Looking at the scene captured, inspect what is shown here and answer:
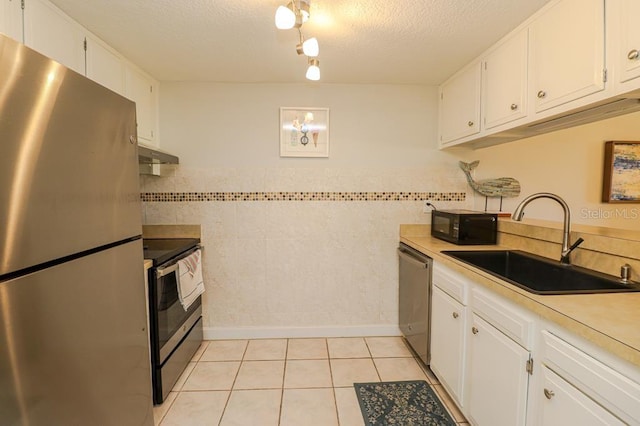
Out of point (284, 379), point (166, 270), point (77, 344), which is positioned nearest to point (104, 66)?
point (166, 270)

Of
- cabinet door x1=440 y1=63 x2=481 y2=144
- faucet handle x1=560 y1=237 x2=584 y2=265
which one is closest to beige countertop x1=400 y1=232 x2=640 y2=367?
faucet handle x1=560 y1=237 x2=584 y2=265

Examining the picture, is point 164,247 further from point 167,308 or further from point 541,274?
point 541,274

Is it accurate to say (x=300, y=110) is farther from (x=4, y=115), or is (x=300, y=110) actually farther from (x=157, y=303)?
(x=4, y=115)

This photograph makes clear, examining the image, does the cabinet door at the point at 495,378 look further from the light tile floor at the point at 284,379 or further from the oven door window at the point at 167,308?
the oven door window at the point at 167,308

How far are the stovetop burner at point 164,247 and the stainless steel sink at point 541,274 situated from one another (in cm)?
185

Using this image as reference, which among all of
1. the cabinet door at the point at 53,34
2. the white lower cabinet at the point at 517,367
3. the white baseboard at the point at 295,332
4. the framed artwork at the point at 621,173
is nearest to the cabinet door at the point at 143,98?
the cabinet door at the point at 53,34

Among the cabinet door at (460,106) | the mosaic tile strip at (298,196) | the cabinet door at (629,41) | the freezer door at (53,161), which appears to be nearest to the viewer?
the freezer door at (53,161)

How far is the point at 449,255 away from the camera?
6.26 feet

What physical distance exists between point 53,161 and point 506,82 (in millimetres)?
2209

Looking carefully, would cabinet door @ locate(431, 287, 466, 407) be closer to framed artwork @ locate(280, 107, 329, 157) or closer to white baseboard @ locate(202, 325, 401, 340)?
white baseboard @ locate(202, 325, 401, 340)

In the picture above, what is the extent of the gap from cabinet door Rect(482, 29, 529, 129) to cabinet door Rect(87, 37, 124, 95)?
8.19ft

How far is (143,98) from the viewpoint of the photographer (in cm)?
234

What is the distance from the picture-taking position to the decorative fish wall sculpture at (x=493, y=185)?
2609mm

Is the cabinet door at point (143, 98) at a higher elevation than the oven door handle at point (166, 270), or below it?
higher
